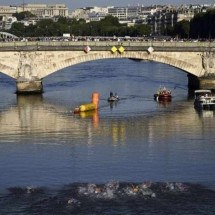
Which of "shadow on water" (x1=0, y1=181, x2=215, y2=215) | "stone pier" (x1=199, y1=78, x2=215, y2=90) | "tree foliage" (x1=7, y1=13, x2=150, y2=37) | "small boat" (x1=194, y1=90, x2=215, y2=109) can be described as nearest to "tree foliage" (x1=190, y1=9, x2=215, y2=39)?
"tree foliage" (x1=7, y1=13, x2=150, y2=37)

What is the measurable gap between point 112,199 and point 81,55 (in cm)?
2593

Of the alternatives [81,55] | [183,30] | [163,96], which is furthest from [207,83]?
[183,30]

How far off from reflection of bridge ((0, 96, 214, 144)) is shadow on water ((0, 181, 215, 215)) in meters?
8.13

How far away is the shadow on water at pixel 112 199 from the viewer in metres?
20.1

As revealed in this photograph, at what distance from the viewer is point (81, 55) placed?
152ft

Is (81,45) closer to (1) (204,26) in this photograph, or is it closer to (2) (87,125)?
(2) (87,125)

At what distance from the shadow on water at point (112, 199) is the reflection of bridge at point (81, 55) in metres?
23.8

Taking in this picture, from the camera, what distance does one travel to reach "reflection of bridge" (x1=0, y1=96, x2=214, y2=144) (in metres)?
32.0

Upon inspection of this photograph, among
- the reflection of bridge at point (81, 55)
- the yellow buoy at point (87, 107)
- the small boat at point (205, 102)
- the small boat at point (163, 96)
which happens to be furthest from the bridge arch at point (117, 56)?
the yellow buoy at point (87, 107)

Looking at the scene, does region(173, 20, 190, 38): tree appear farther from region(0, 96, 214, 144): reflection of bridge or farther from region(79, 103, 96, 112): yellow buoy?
region(0, 96, 214, 144): reflection of bridge

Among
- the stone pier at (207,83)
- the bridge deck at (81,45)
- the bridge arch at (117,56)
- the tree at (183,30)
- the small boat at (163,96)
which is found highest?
the tree at (183,30)

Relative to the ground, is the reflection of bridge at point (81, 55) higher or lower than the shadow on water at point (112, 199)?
higher

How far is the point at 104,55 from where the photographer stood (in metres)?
46.5

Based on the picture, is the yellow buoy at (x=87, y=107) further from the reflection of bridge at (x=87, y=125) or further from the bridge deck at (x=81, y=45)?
the bridge deck at (x=81, y=45)
